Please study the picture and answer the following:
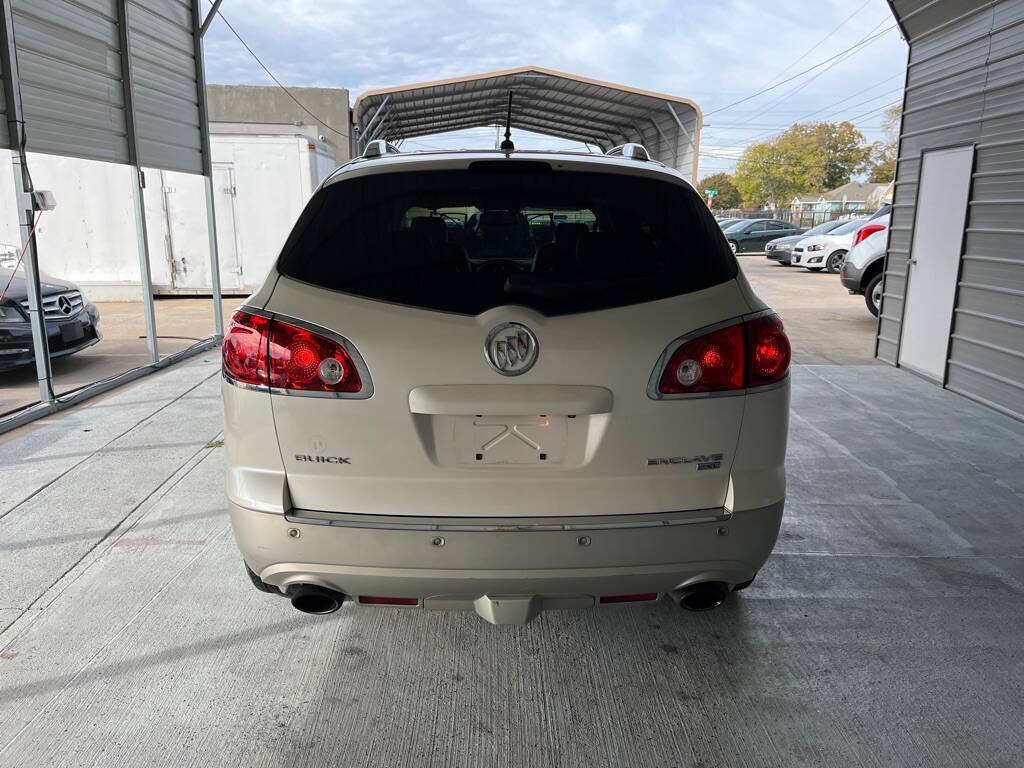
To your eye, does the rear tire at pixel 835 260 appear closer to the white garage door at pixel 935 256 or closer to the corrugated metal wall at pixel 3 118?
the white garage door at pixel 935 256

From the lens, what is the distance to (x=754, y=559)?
245 cm

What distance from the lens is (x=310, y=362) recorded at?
2.27 meters

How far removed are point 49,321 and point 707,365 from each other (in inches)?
297

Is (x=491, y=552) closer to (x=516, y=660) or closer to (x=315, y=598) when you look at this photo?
(x=315, y=598)

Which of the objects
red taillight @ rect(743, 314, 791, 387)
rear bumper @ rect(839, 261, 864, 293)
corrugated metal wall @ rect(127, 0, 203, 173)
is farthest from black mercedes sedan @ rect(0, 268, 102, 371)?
rear bumper @ rect(839, 261, 864, 293)

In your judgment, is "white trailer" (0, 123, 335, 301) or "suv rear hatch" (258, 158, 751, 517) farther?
"white trailer" (0, 123, 335, 301)

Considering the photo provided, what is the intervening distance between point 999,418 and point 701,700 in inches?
192

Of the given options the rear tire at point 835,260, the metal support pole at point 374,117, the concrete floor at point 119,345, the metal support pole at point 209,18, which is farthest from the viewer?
the metal support pole at point 374,117

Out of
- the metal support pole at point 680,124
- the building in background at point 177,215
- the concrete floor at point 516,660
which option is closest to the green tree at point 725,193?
the metal support pole at point 680,124

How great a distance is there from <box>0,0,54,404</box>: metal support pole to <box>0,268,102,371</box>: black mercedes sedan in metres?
1.05

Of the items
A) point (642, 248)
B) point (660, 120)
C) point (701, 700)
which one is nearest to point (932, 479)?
point (701, 700)

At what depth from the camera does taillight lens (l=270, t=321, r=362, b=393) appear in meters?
2.25

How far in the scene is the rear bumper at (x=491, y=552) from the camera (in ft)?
7.50

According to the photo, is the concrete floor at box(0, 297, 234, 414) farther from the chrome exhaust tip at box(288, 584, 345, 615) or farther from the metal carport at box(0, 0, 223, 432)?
the chrome exhaust tip at box(288, 584, 345, 615)
